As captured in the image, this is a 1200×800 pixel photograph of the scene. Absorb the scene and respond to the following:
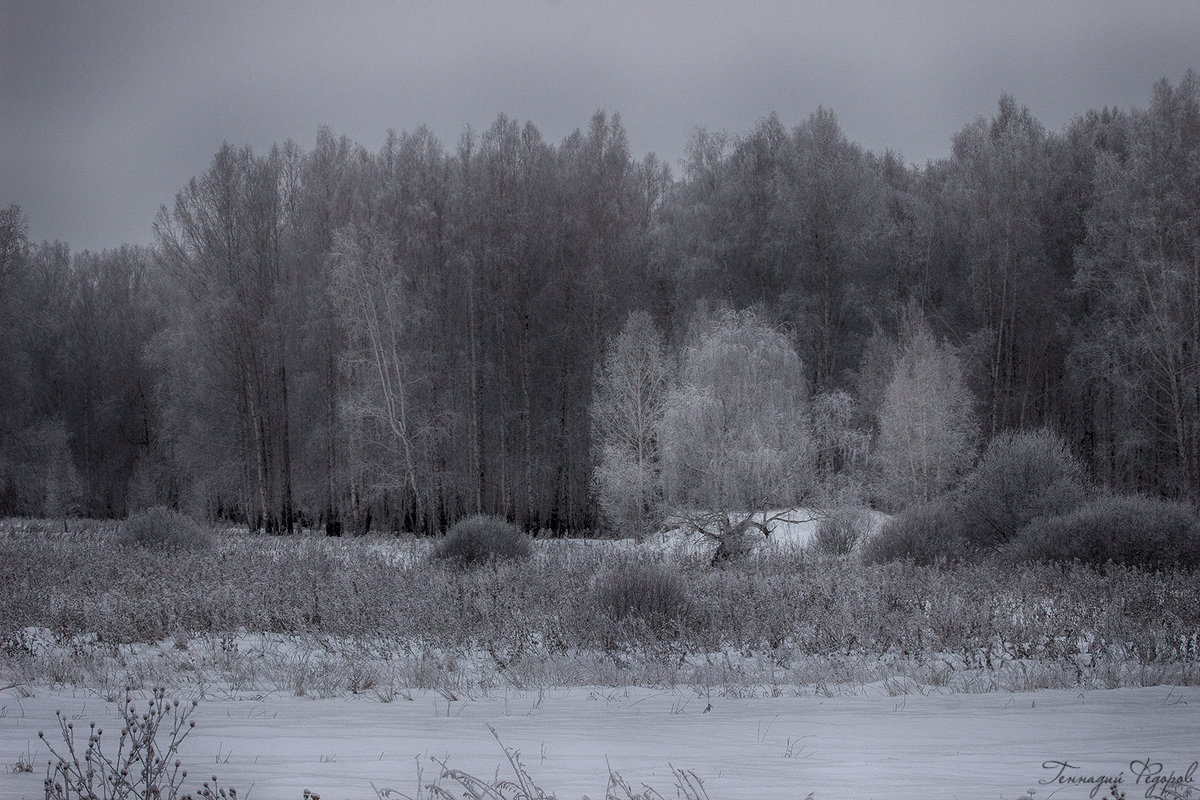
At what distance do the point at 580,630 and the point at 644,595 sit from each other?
1.19 meters

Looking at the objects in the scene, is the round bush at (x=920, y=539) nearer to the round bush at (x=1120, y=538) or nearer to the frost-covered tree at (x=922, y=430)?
the round bush at (x=1120, y=538)

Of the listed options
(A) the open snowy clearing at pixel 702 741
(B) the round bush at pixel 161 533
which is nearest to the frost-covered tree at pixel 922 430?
(A) the open snowy clearing at pixel 702 741

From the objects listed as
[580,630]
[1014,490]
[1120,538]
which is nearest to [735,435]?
[1014,490]

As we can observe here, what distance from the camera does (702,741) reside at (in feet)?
19.8

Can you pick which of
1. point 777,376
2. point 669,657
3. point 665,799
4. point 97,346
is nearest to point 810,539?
point 777,376

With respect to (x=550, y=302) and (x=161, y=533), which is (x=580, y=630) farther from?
(x=550, y=302)

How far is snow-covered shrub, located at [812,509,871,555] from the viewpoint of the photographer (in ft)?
64.4

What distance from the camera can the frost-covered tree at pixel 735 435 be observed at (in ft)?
64.5

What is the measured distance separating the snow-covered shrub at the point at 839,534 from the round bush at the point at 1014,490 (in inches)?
94.0

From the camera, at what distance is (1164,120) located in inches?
1048

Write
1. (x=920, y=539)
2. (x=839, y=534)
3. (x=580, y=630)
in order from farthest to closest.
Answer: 1. (x=839, y=534)
2. (x=920, y=539)
3. (x=580, y=630)

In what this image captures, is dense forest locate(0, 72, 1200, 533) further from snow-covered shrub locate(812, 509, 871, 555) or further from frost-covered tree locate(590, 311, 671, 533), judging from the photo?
snow-covered shrub locate(812, 509, 871, 555)

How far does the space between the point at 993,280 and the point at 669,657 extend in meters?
28.3

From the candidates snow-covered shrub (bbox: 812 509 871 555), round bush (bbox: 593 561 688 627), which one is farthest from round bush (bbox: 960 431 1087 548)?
round bush (bbox: 593 561 688 627)
